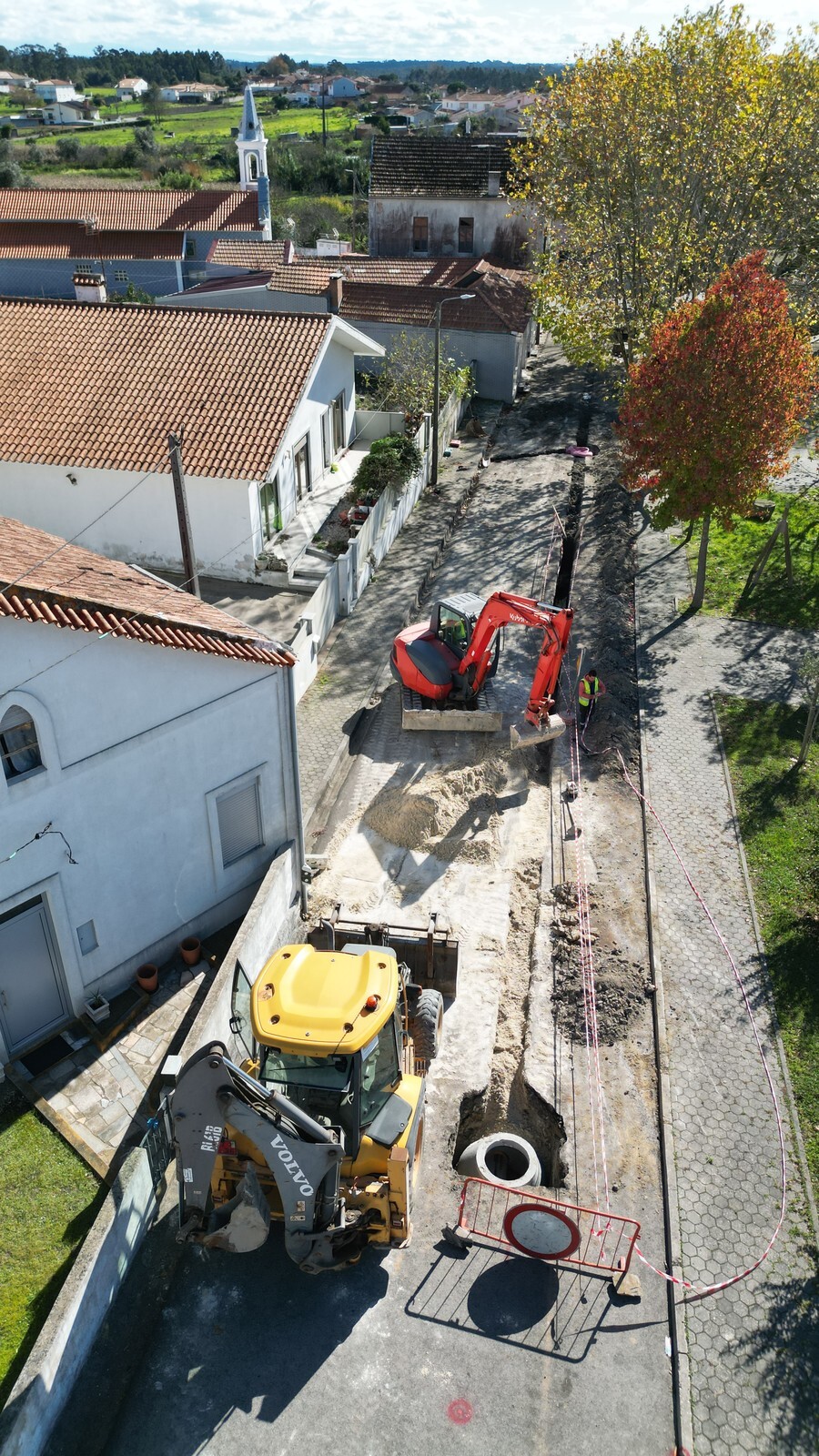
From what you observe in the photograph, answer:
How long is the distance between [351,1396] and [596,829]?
9.27 m

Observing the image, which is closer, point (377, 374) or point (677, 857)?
point (677, 857)

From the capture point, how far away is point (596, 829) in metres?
15.9

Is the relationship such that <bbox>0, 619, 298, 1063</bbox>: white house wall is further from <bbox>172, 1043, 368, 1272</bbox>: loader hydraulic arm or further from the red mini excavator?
the red mini excavator

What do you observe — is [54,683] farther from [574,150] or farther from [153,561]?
[574,150]

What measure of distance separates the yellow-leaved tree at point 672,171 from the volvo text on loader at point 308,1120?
79.2 feet

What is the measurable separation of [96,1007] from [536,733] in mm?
8699

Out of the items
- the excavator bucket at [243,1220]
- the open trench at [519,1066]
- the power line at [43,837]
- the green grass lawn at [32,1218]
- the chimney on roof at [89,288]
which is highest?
the chimney on roof at [89,288]

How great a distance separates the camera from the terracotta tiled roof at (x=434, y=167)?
48.3 m

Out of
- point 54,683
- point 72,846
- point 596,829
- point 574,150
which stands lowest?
point 596,829

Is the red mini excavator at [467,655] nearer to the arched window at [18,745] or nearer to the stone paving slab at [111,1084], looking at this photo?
the stone paving slab at [111,1084]

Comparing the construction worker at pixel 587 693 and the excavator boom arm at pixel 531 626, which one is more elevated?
the excavator boom arm at pixel 531 626

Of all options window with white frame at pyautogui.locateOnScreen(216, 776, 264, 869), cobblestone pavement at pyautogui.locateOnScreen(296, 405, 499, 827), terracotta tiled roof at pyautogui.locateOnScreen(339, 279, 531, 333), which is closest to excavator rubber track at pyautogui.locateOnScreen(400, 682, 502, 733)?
cobblestone pavement at pyautogui.locateOnScreen(296, 405, 499, 827)

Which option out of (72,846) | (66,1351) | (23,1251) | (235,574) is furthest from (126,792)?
(235,574)

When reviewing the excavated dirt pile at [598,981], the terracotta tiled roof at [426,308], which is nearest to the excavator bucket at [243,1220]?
the excavated dirt pile at [598,981]
